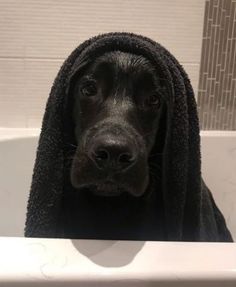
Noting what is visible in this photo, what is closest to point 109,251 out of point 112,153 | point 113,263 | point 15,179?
point 113,263

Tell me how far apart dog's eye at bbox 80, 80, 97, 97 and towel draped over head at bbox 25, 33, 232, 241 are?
0.11 feet

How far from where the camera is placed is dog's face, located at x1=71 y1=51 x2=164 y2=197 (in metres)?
0.78

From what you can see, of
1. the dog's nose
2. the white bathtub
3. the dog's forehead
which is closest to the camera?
the white bathtub

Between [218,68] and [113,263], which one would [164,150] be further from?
[218,68]

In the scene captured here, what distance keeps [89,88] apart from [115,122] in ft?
0.46

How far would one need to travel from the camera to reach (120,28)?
138cm

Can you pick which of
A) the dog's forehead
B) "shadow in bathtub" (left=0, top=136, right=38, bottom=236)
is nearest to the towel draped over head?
the dog's forehead

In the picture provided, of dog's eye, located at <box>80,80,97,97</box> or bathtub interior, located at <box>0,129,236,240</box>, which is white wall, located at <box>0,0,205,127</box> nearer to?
bathtub interior, located at <box>0,129,236,240</box>

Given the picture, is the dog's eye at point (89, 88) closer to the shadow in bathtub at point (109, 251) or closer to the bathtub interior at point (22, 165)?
the shadow in bathtub at point (109, 251)

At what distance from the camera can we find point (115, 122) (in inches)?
32.5

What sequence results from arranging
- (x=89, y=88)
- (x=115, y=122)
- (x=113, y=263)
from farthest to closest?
(x=89, y=88)
(x=115, y=122)
(x=113, y=263)

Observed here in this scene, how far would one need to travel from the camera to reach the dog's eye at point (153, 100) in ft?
3.07

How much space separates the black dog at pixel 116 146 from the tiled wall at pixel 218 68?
0.53 metres

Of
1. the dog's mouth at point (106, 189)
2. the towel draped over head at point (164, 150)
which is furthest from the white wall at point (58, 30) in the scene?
the dog's mouth at point (106, 189)
